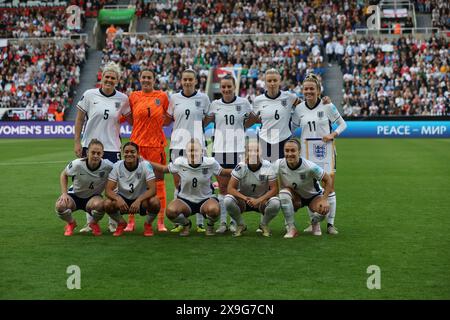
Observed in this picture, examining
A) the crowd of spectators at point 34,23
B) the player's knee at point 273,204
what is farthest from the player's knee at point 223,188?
the crowd of spectators at point 34,23

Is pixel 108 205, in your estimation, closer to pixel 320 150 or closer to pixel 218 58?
pixel 320 150

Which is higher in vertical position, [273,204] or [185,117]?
[185,117]

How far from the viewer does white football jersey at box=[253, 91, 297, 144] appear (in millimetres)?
9695

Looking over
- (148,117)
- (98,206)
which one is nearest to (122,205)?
(98,206)

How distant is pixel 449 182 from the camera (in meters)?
15.5

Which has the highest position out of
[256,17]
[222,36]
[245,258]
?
[256,17]

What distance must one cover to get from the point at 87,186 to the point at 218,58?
32.1 metres

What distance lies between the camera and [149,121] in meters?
9.55

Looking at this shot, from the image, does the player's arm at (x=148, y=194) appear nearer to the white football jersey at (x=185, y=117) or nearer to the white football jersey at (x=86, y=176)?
the white football jersey at (x=86, y=176)

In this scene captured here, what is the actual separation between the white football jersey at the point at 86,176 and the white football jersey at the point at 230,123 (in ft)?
4.74

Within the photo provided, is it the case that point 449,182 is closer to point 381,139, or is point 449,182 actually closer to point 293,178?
point 293,178

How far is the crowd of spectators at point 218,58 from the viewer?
1522 inches

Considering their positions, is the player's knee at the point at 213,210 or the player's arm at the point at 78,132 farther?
the player's arm at the point at 78,132

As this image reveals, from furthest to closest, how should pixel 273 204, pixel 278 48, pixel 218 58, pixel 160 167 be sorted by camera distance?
pixel 278 48 → pixel 218 58 → pixel 160 167 → pixel 273 204
